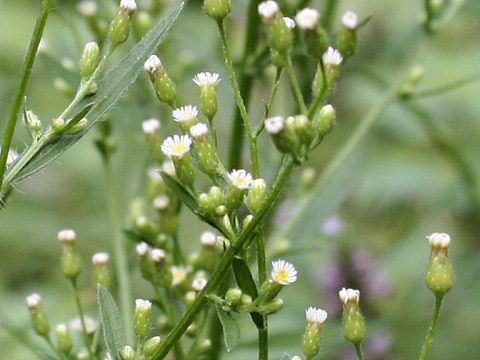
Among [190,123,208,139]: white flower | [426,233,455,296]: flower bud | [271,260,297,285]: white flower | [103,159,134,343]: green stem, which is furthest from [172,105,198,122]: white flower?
[103,159,134,343]: green stem

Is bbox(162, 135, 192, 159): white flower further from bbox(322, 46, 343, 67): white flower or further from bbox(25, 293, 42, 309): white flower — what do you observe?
bbox(25, 293, 42, 309): white flower

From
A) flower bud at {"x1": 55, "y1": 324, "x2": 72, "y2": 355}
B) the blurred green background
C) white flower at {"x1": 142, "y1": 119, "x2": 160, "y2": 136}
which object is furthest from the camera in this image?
the blurred green background

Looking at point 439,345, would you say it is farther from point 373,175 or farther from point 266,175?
point 266,175

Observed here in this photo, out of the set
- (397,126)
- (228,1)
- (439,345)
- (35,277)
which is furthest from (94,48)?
(397,126)

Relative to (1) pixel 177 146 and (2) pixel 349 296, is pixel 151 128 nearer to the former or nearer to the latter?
(1) pixel 177 146

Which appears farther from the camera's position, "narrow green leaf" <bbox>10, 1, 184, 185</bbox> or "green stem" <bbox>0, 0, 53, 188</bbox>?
"narrow green leaf" <bbox>10, 1, 184, 185</bbox>

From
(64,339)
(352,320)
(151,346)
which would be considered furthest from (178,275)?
(352,320)
